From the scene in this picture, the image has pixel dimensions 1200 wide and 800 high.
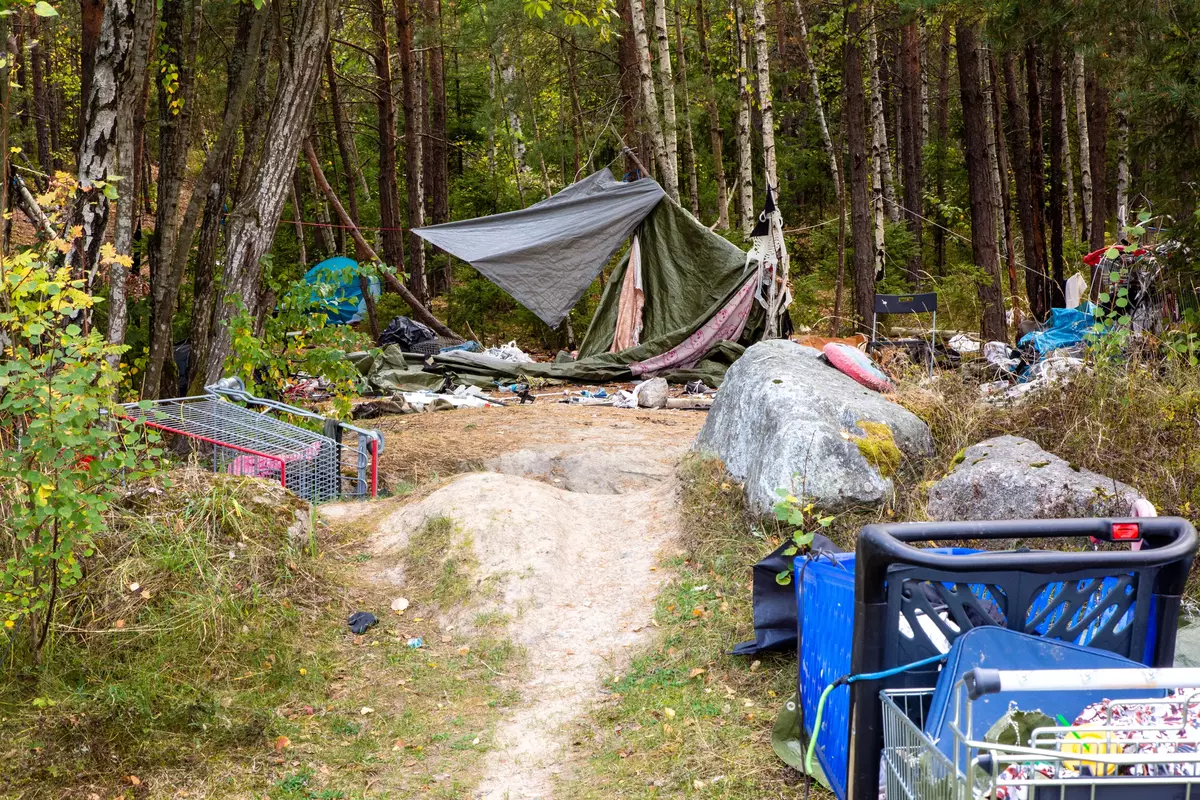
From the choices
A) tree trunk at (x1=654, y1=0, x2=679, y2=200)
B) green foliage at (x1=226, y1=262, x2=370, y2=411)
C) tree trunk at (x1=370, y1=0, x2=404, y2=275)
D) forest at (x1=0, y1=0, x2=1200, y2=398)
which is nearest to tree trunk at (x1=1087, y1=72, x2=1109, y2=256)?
forest at (x1=0, y1=0, x2=1200, y2=398)

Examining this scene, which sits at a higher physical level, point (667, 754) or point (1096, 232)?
point (1096, 232)

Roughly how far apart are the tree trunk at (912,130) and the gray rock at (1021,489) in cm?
1100

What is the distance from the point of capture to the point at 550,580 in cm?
450

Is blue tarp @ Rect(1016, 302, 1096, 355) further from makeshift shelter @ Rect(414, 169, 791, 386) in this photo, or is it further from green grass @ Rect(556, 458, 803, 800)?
green grass @ Rect(556, 458, 803, 800)

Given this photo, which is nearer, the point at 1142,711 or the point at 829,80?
the point at 1142,711

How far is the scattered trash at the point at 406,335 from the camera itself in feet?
37.7

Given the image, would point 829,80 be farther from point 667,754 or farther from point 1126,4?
point 667,754

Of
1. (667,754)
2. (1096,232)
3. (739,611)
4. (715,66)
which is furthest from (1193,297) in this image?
(715,66)

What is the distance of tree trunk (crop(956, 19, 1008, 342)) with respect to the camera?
10.0 metres

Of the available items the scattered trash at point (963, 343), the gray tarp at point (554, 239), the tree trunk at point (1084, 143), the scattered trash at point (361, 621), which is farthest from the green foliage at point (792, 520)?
the tree trunk at point (1084, 143)

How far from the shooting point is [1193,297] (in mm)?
5863

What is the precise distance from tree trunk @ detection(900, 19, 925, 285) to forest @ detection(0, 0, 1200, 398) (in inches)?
2.9

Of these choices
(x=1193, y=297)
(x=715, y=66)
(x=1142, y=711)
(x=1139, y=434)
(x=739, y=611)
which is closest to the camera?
(x=1142, y=711)

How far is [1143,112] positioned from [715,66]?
1390cm
